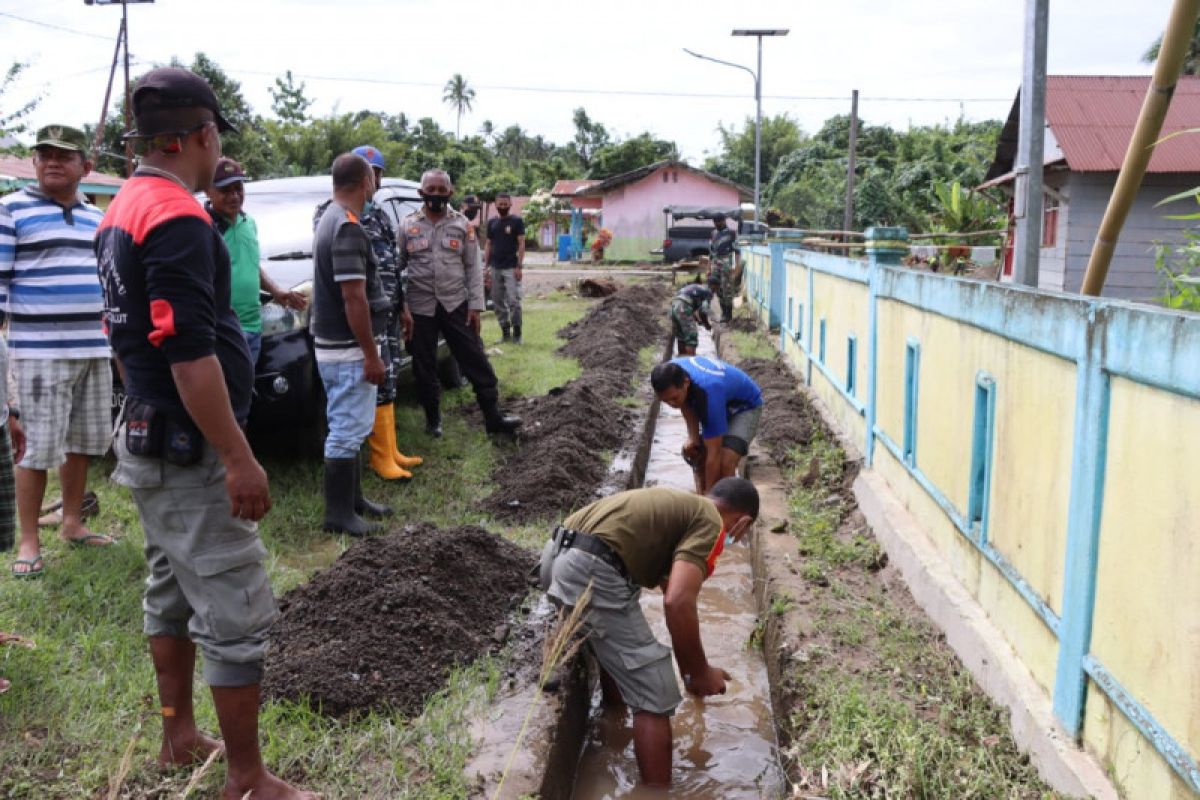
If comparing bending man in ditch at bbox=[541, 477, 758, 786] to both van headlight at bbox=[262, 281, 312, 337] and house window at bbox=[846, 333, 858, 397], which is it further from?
house window at bbox=[846, 333, 858, 397]

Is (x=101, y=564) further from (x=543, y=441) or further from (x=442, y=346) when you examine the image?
(x=442, y=346)

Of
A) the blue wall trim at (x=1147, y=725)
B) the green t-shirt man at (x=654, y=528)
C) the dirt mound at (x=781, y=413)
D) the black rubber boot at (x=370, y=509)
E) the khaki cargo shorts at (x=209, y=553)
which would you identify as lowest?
the dirt mound at (x=781, y=413)

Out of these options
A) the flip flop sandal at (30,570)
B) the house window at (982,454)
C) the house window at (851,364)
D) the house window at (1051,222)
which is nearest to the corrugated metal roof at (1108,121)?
the house window at (1051,222)

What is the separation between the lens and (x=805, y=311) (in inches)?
401

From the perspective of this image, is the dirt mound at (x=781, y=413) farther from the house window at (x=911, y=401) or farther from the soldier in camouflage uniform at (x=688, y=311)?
the house window at (x=911, y=401)

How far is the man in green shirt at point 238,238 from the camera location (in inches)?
203

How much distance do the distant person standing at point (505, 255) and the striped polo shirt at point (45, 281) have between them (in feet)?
Result: 26.0

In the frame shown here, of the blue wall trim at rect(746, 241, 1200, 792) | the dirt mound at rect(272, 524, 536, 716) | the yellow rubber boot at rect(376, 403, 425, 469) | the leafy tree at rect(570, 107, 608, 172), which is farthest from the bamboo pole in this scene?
the leafy tree at rect(570, 107, 608, 172)

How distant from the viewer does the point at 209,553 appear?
2748 millimetres

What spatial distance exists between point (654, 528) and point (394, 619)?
3.67ft

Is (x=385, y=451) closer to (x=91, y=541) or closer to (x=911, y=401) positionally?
(x=91, y=541)

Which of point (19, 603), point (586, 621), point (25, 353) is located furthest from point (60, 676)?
point (586, 621)

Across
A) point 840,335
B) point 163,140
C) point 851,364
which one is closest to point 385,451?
point 851,364

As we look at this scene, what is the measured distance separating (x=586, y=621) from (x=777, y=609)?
3.77 ft
